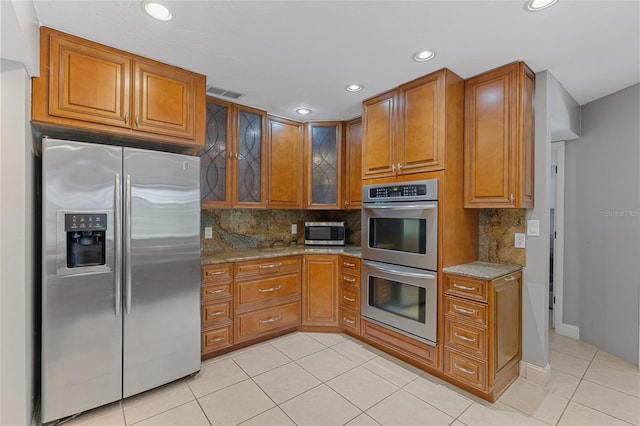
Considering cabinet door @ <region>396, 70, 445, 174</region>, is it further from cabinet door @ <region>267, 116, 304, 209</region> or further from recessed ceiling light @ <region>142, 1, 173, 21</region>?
recessed ceiling light @ <region>142, 1, 173, 21</region>

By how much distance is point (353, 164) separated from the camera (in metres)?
3.58

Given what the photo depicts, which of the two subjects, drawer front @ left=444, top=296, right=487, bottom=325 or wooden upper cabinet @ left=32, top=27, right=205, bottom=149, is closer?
wooden upper cabinet @ left=32, top=27, right=205, bottom=149

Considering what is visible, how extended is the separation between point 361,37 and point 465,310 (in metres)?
2.03

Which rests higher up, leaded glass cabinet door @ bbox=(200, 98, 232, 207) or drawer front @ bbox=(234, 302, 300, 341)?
leaded glass cabinet door @ bbox=(200, 98, 232, 207)

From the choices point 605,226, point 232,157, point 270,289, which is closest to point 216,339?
point 270,289

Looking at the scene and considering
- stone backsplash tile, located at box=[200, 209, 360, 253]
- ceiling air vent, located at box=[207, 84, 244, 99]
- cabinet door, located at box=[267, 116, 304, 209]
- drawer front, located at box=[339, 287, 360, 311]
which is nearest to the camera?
ceiling air vent, located at box=[207, 84, 244, 99]

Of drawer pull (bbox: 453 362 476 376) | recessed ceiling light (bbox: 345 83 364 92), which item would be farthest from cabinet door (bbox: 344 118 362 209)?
drawer pull (bbox: 453 362 476 376)

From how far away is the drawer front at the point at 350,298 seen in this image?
3.10 metres

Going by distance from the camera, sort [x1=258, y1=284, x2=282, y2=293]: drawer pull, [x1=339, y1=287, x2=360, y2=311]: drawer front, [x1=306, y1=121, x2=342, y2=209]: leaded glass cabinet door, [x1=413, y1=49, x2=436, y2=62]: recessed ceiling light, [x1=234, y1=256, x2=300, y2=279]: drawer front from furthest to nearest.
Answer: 1. [x1=306, y1=121, x2=342, y2=209]: leaded glass cabinet door
2. [x1=339, y1=287, x2=360, y2=311]: drawer front
3. [x1=258, y1=284, x2=282, y2=293]: drawer pull
4. [x1=234, y1=256, x2=300, y2=279]: drawer front
5. [x1=413, y1=49, x2=436, y2=62]: recessed ceiling light

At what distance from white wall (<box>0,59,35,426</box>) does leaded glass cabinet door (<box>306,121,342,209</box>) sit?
8.10ft

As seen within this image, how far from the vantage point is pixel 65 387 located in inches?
73.4

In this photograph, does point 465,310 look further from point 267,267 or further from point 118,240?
point 118,240

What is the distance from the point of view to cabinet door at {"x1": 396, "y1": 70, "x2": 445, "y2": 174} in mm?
2402

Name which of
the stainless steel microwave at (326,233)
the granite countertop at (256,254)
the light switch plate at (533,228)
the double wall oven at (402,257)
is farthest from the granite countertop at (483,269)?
the stainless steel microwave at (326,233)
